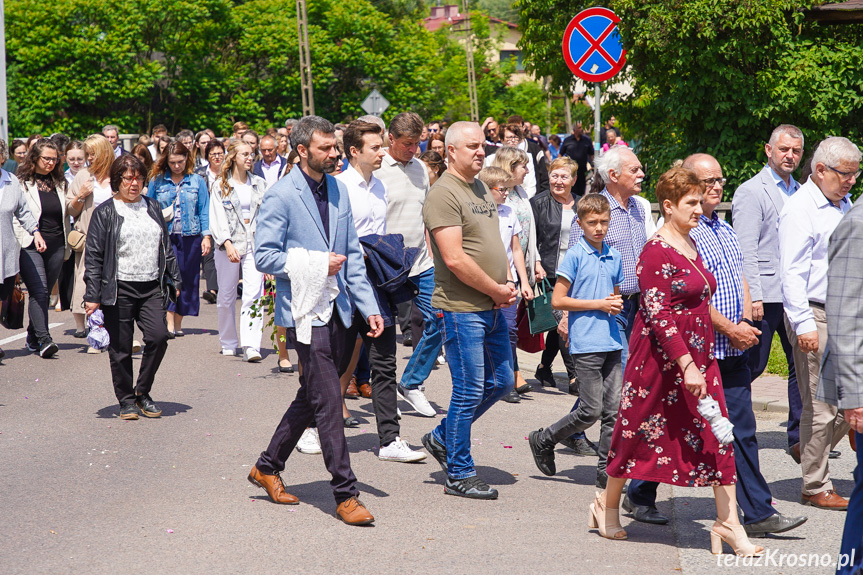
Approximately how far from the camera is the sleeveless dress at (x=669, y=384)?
5062 millimetres

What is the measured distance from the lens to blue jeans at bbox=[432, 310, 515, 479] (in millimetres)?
6109

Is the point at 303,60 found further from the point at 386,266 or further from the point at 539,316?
the point at 386,266

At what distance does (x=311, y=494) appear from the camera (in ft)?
20.3

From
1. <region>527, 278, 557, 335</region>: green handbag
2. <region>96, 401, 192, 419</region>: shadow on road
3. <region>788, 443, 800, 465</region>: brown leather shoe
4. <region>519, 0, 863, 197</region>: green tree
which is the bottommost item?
<region>788, 443, 800, 465</region>: brown leather shoe

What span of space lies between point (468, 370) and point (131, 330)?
3.21m

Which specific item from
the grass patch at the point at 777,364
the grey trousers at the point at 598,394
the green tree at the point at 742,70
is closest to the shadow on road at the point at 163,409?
the grey trousers at the point at 598,394

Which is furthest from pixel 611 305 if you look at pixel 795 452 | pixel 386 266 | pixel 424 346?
pixel 424 346

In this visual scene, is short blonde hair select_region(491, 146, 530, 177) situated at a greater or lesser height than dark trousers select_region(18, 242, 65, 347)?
greater

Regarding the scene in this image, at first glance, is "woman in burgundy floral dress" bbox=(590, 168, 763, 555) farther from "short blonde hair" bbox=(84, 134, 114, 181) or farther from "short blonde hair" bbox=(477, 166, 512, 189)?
"short blonde hair" bbox=(84, 134, 114, 181)

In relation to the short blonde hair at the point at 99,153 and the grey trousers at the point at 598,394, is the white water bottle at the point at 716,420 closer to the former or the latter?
the grey trousers at the point at 598,394

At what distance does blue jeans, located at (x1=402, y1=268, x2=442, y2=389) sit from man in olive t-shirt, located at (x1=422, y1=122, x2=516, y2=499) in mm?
1912

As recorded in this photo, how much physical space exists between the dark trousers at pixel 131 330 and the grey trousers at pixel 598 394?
11.0 feet

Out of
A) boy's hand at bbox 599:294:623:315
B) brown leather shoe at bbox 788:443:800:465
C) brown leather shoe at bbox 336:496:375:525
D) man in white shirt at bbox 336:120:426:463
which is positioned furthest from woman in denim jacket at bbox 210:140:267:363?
brown leather shoe at bbox 788:443:800:465

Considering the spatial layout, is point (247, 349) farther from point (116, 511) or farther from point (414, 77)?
point (414, 77)
